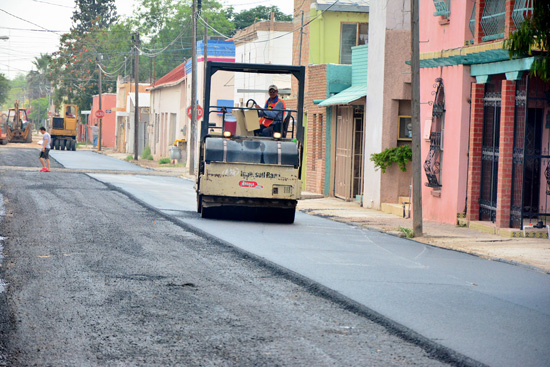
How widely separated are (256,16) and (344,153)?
6211cm

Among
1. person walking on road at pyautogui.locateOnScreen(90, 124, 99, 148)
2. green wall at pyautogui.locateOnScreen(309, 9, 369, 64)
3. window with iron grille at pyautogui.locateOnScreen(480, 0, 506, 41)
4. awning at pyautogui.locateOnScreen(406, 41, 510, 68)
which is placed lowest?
person walking on road at pyautogui.locateOnScreen(90, 124, 99, 148)

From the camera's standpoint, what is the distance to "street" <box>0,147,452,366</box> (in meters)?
6.44

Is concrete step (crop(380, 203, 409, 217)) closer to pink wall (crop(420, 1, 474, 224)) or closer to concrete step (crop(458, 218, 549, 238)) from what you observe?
pink wall (crop(420, 1, 474, 224))

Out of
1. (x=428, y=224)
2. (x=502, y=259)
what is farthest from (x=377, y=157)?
(x=502, y=259)

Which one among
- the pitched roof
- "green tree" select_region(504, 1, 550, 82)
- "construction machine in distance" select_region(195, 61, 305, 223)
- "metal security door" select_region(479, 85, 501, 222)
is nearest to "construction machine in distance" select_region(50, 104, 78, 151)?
the pitched roof

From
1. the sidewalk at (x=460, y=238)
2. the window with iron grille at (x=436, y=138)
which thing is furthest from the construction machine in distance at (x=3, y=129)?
the window with iron grille at (x=436, y=138)

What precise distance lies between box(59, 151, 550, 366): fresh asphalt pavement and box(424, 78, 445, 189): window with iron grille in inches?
136

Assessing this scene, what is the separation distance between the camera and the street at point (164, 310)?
21.1ft

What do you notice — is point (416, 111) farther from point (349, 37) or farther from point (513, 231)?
point (349, 37)

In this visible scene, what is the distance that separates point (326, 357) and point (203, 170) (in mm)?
10938

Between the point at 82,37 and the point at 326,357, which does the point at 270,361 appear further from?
the point at 82,37

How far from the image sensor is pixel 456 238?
620 inches

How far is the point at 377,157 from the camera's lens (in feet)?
74.2

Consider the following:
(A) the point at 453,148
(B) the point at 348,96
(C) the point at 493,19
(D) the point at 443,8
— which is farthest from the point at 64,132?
(C) the point at 493,19
